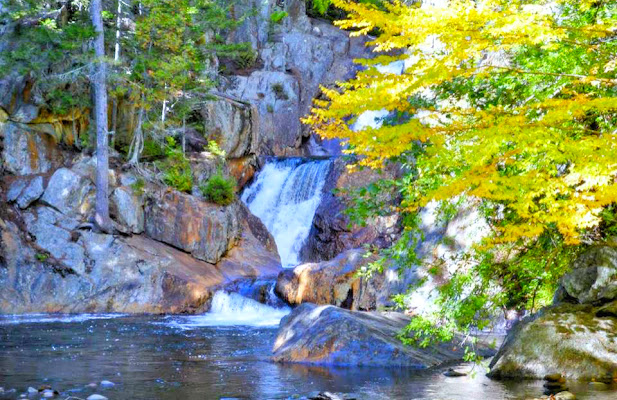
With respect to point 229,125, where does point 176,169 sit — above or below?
below

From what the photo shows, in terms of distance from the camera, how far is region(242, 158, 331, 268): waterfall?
25.5 metres

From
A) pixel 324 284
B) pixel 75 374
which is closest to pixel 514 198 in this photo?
pixel 75 374

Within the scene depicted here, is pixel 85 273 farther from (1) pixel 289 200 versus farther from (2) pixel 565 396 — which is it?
(2) pixel 565 396

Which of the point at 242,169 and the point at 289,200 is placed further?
the point at 242,169

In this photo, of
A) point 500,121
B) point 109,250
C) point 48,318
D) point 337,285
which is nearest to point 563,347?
point 500,121

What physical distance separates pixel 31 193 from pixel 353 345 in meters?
13.2

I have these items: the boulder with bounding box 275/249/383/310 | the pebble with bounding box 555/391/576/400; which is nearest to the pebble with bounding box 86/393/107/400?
the pebble with bounding box 555/391/576/400

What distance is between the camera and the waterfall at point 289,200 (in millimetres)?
25469

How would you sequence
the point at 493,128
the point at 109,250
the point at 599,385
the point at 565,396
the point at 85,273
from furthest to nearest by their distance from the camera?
1. the point at 109,250
2. the point at 85,273
3. the point at 599,385
4. the point at 565,396
5. the point at 493,128

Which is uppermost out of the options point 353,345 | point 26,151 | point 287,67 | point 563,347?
point 287,67

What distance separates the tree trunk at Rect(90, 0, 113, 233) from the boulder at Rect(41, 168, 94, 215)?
2.41ft

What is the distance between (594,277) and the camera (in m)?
7.84

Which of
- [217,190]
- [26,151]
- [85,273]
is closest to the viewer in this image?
[85,273]

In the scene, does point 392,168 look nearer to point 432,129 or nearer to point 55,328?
point 55,328
